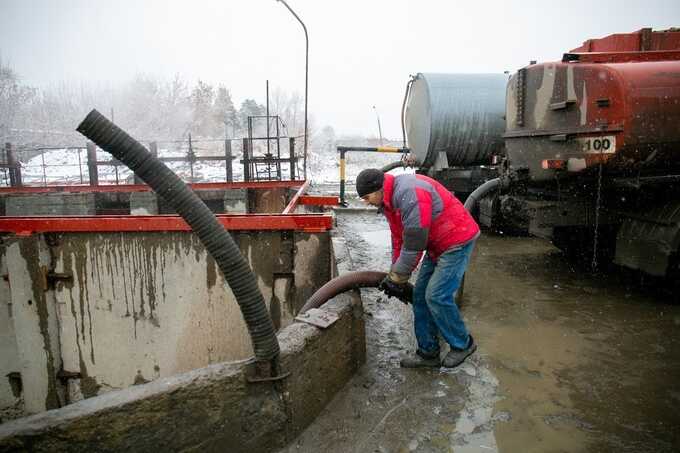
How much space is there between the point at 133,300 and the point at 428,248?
308 centimetres

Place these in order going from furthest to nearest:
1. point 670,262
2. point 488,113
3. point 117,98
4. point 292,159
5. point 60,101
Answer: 1. point 117,98
2. point 60,101
3. point 292,159
4. point 488,113
5. point 670,262

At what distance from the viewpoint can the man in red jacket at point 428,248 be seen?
2.91 m

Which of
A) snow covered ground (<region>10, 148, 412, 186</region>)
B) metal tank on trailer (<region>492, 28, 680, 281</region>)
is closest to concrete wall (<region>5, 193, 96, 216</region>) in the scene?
metal tank on trailer (<region>492, 28, 680, 281</region>)

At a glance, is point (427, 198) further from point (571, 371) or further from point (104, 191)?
point (104, 191)

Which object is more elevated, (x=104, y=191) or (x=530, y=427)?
(x=104, y=191)

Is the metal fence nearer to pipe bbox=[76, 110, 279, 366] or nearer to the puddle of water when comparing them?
the puddle of water

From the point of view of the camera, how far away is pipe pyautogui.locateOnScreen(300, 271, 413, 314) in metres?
3.31

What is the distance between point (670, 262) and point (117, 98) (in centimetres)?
7729

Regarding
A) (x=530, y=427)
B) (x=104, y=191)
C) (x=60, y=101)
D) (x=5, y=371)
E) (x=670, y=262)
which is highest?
(x=60, y=101)

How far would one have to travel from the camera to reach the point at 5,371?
15.0 ft

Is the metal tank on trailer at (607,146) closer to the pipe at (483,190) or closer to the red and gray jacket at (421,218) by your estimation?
the pipe at (483,190)

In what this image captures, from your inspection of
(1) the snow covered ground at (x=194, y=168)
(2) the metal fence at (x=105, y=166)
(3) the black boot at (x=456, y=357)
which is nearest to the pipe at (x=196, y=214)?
(3) the black boot at (x=456, y=357)

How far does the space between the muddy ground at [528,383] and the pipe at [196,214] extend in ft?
2.79

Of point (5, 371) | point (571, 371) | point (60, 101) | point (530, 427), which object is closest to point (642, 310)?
point (571, 371)
